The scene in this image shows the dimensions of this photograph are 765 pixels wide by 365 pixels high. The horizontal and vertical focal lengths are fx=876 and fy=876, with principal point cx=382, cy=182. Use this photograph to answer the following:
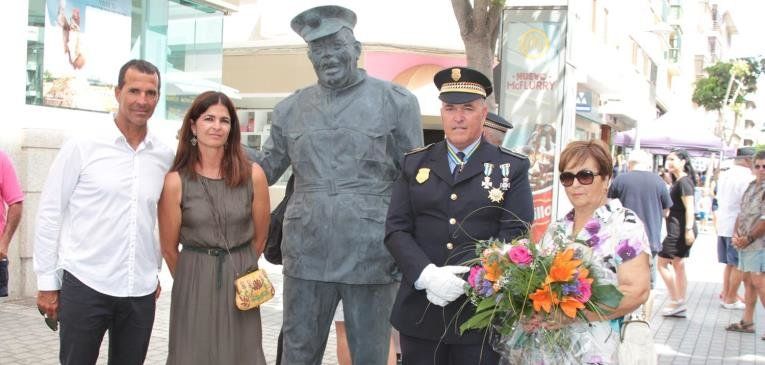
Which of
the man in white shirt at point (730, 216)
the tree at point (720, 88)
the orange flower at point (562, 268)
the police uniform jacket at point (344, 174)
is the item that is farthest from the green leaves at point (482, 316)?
the tree at point (720, 88)

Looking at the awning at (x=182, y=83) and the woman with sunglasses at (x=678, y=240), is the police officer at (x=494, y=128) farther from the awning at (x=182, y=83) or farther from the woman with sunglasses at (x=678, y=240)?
the awning at (x=182, y=83)

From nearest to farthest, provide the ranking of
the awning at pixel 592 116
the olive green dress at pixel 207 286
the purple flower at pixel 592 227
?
the purple flower at pixel 592 227 → the olive green dress at pixel 207 286 → the awning at pixel 592 116

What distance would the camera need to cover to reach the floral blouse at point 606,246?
9.98 ft

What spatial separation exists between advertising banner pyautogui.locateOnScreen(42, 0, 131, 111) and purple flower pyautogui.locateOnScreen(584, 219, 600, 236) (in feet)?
22.7

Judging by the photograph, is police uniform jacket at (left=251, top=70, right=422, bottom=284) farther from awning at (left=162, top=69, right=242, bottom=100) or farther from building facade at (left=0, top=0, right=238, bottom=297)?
awning at (left=162, top=69, right=242, bottom=100)

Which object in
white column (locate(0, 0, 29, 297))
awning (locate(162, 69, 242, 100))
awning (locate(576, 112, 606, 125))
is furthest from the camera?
awning (locate(576, 112, 606, 125))

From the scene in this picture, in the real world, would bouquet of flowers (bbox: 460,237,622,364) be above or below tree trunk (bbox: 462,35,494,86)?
below

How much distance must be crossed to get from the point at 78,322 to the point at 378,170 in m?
1.40

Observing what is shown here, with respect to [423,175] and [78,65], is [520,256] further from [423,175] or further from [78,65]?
[78,65]

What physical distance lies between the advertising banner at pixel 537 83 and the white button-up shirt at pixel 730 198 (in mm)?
2337

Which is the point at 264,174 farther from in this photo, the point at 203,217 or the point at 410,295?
the point at 410,295

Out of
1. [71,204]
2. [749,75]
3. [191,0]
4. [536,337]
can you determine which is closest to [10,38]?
[191,0]

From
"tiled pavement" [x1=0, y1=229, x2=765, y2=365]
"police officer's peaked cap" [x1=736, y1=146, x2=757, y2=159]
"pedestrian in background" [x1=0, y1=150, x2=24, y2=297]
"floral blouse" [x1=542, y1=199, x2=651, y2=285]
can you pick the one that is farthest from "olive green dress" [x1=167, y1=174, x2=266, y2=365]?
"police officer's peaked cap" [x1=736, y1=146, x2=757, y2=159]

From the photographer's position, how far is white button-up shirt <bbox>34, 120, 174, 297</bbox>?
3.57 m
